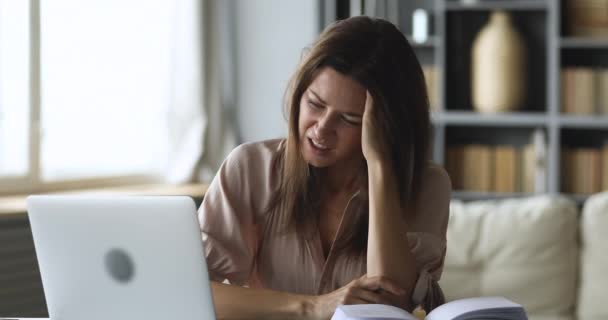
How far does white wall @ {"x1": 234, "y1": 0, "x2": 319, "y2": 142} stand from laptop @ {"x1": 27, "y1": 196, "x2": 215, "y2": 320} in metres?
2.84

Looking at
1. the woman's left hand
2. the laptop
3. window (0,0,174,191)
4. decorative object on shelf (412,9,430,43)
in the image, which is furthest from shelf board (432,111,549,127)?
the laptop

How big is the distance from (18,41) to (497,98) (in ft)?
6.45

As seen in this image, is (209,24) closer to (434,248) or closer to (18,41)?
(18,41)

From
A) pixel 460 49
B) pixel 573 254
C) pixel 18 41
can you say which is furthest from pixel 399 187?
pixel 460 49

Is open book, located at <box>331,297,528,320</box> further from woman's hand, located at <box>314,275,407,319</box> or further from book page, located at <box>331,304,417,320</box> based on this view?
woman's hand, located at <box>314,275,407,319</box>

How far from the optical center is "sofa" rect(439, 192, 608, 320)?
9.70ft

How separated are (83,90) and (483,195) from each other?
1.76 meters

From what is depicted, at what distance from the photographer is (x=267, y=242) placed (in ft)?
6.72

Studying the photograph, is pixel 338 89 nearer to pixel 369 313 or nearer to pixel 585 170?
pixel 369 313

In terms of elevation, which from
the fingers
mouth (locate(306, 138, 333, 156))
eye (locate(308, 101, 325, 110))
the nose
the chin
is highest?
eye (locate(308, 101, 325, 110))

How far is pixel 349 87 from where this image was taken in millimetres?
1930

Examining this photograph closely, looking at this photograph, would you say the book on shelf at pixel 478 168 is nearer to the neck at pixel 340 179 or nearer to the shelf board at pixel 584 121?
the shelf board at pixel 584 121

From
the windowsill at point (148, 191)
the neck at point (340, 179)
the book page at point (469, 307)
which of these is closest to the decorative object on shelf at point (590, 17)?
the windowsill at point (148, 191)

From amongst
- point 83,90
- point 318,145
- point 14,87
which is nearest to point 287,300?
point 318,145
